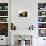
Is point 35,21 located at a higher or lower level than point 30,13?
lower

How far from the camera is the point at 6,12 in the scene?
22.6 ft

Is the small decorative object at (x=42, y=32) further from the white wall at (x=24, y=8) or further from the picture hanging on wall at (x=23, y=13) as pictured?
the picture hanging on wall at (x=23, y=13)

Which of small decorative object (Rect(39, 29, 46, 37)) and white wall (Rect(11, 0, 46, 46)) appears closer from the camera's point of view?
white wall (Rect(11, 0, 46, 46))

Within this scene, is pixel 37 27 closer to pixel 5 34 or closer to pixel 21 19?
pixel 21 19

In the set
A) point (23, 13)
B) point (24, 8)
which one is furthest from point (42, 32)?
point (24, 8)

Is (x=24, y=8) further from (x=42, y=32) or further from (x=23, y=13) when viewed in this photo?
(x=42, y=32)

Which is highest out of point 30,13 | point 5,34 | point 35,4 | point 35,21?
point 35,4

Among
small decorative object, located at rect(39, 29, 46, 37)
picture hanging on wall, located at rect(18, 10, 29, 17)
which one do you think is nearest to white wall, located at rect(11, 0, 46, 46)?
picture hanging on wall, located at rect(18, 10, 29, 17)

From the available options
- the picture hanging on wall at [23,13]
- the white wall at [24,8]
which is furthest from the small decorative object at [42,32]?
the picture hanging on wall at [23,13]

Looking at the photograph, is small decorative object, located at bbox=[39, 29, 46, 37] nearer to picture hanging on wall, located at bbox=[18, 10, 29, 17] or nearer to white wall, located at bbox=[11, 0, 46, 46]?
white wall, located at bbox=[11, 0, 46, 46]

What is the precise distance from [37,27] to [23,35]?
0.87 metres

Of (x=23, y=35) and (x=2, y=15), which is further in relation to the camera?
(x=2, y=15)

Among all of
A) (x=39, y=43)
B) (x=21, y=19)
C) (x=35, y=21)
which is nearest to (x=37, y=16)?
(x=35, y=21)

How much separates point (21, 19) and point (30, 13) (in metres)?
0.56
